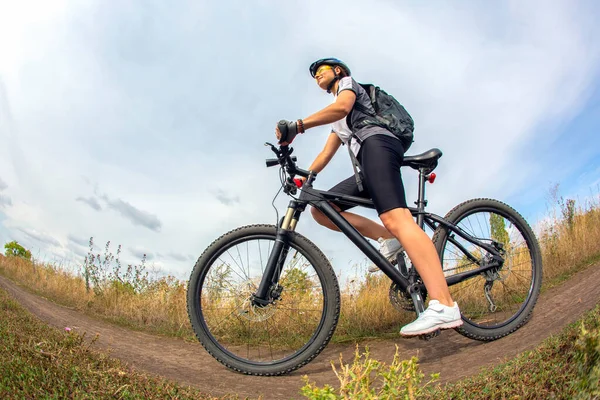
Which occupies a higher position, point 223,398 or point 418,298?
point 418,298

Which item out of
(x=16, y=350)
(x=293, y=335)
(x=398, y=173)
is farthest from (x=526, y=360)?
(x=16, y=350)

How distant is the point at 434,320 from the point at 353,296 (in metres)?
2.34

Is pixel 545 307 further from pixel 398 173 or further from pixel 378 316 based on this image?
pixel 398 173

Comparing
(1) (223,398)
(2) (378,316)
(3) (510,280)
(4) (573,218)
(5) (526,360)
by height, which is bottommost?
(1) (223,398)

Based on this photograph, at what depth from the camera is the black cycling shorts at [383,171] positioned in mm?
3141

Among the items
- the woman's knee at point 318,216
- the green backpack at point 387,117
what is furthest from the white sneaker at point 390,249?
the green backpack at point 387,117

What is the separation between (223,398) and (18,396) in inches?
42.7

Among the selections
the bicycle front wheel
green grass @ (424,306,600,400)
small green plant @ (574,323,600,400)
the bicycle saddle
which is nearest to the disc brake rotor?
the bicycle front wheel

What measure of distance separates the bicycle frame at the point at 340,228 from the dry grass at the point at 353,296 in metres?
1.18

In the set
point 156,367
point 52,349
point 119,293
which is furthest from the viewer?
point 119,293

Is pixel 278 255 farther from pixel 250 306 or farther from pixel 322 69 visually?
pixel 322 69

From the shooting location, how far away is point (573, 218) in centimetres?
729

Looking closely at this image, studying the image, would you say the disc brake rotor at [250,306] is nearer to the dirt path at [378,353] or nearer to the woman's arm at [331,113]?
the dirt path at [378,353]

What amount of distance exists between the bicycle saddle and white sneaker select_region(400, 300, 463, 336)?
1.11 m
